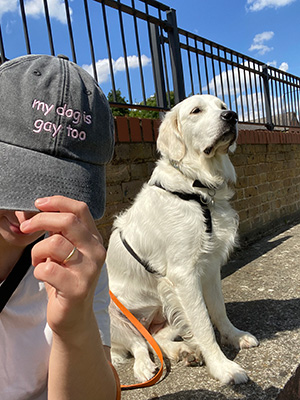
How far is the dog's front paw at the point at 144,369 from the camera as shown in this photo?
88.4 inches

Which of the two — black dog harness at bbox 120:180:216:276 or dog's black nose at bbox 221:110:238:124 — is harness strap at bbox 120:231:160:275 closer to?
black dog harness at bbox 120:180:216:276

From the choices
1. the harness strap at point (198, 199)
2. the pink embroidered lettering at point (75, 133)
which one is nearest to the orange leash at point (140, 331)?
the harness strap at point (198, 199)

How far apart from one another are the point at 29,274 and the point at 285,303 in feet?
8.78

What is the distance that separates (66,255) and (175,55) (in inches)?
176

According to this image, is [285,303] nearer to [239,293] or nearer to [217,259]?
[239,293]

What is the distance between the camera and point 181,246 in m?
2.44

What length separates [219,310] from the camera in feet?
8.54

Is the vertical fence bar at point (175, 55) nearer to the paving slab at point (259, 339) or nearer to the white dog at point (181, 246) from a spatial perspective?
the white dog at point (181, 246)

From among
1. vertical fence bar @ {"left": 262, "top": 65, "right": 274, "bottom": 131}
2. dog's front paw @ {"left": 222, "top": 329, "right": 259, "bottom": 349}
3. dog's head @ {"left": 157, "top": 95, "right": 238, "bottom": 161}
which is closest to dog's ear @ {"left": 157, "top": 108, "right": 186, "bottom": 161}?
dog's head @ {"left": 157, "top": 95, "right": 238, "bottom": 161}

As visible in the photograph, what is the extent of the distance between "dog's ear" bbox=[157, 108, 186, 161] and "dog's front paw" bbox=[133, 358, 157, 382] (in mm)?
1524

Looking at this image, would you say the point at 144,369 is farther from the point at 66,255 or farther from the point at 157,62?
the point at 157,62

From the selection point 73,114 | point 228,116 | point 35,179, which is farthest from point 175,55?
point 35,179

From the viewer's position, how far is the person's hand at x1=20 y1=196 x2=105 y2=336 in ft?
2.34

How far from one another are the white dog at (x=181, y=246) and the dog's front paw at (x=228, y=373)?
0.07 m
